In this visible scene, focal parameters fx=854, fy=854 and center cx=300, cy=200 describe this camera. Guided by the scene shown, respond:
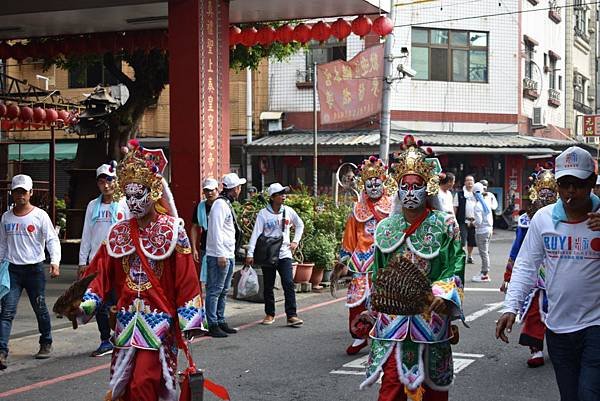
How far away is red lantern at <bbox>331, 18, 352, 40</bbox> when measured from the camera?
14.9 meters

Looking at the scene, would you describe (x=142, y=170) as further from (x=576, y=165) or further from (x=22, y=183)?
(x=22, y=183)

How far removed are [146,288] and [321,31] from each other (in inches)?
404

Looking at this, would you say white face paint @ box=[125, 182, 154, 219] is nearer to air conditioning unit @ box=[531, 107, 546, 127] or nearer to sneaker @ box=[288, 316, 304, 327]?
sneaker @ box=[288, 316, 304, 327]

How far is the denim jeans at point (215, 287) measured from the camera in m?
10.6

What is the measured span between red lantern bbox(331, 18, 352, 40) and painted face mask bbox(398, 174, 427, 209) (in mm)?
Result: 9473

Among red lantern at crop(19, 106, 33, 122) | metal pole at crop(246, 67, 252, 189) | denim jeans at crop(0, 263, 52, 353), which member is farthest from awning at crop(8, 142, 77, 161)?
denim jeans at crop(0, 263, 52, 353)

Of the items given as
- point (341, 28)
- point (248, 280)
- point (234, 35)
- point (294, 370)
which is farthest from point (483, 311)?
point (234, 35)

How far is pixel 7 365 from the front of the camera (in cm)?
891

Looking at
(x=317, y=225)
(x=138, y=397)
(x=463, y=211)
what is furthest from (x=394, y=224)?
(x=463, y=211)

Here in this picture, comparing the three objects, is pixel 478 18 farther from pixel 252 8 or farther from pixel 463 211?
pixel 252 8

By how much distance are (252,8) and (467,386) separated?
29.7 feet

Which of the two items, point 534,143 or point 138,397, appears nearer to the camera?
point 138,397

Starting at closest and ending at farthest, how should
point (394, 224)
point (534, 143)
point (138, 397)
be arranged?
1. point (138, 397)
2. point (394, 224)
3. point (534, 143)

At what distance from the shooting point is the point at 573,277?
16.1 ft
